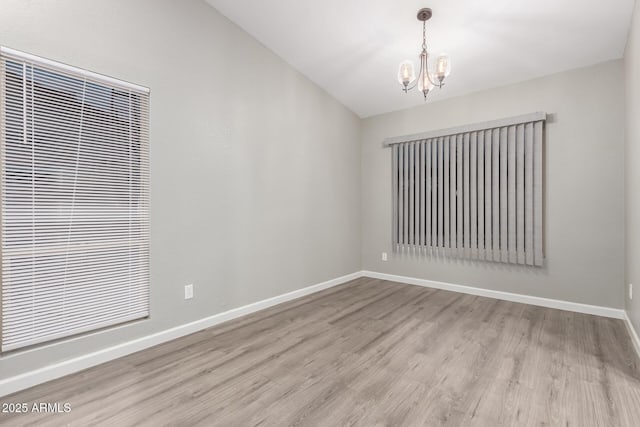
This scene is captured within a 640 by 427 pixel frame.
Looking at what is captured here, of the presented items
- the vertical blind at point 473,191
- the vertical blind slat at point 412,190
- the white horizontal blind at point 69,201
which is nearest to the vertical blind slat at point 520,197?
the vertical blind at point 473,191

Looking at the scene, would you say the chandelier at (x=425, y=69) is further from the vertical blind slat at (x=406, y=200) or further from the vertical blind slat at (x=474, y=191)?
the vertical blind slat at (x=406, y=200)

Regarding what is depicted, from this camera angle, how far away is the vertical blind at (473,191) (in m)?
3.56

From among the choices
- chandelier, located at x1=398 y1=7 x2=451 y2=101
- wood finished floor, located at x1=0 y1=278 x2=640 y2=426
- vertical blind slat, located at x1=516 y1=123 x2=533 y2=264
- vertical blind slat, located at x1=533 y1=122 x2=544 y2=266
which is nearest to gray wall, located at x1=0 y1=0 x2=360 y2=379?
wood finished floor, located at x1=0 y1=278 x2=640 y2=426

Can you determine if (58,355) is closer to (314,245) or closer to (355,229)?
(314,245)

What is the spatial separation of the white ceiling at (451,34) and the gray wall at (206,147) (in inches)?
13.9

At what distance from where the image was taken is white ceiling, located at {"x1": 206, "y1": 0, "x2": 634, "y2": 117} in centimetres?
266

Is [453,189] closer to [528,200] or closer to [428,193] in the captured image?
[428,193]

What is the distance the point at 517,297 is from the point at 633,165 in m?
1.85

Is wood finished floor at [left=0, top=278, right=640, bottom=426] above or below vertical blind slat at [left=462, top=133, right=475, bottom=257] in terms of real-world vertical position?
below

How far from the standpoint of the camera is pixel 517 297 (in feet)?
12.2

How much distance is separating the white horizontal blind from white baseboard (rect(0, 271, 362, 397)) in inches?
7.7

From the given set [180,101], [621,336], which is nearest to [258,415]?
[180,101]

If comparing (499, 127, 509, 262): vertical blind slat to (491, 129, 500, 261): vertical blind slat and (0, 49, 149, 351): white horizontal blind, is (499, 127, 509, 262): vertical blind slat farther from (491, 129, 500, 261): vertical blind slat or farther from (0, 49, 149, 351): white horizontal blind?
(0, 49, 149, 351): white horizontal blind

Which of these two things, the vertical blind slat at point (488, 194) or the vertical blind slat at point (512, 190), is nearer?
the vertical blind slat at point (512, 190)
